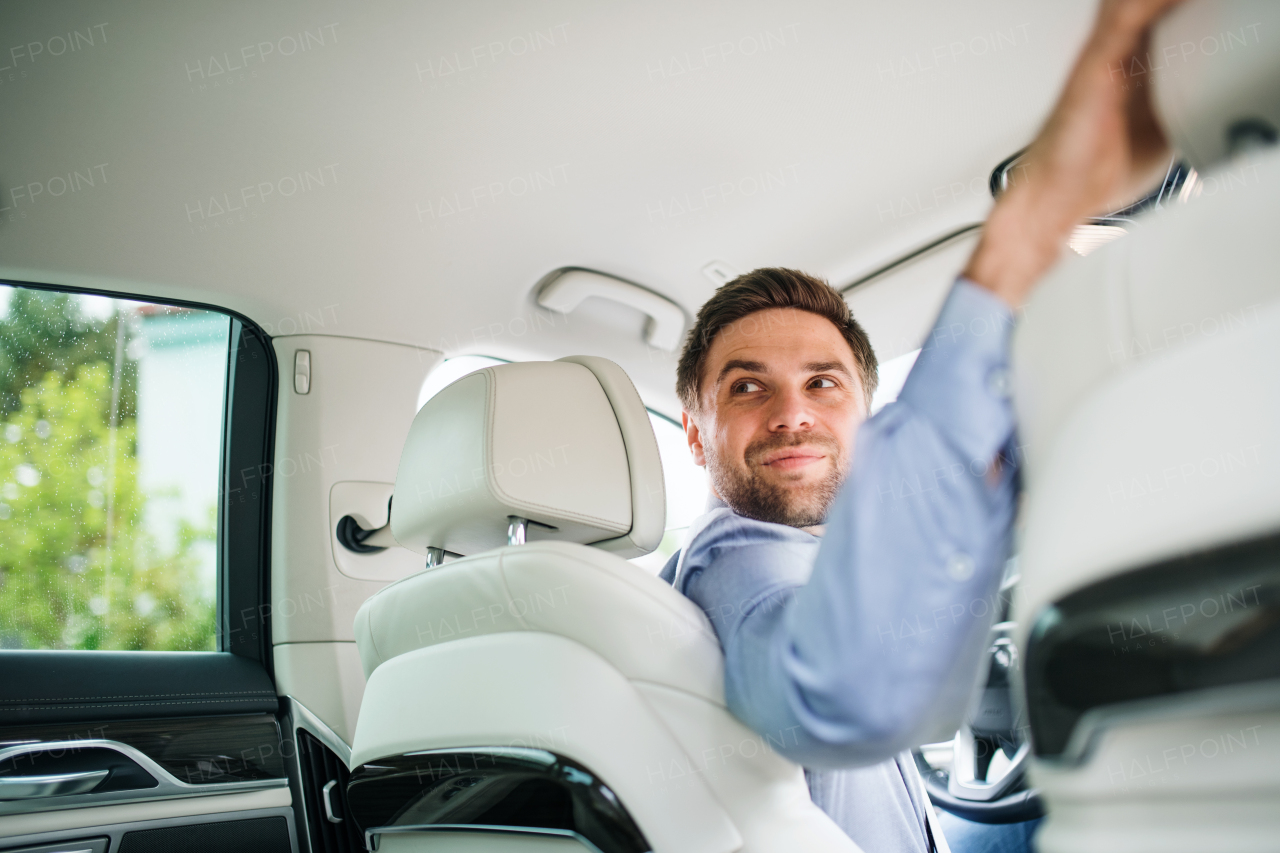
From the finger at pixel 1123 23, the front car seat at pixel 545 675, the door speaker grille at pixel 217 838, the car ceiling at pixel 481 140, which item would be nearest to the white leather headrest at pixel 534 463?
the front car seat at pixel 545 675

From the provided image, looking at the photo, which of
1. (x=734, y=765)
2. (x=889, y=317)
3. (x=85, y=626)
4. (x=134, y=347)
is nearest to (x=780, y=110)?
(x=889, y=317)

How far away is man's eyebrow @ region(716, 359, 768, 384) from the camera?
1.55m

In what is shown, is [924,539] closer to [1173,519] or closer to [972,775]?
[1173,519]

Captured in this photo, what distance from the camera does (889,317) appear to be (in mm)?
2344

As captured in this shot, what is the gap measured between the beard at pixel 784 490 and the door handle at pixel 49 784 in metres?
1.46

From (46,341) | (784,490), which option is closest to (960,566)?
(784,490)

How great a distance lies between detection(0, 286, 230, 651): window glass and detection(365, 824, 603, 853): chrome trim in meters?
1.02

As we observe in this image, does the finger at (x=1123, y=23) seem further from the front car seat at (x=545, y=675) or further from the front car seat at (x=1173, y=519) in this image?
the front car seat at (x=545, y=675)

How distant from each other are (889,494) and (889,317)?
5.48ft

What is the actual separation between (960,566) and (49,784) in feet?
6.01

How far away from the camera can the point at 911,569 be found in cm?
78

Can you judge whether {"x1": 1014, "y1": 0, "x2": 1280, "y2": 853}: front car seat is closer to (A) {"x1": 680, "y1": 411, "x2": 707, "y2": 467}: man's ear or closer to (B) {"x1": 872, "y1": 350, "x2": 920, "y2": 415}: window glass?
(A) {"x1": 680, "y1": 411, "x2": 707, "y2": 467}: man's ear

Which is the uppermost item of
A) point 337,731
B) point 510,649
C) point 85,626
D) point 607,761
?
point 510,649

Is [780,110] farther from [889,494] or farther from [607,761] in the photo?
[607,761]
